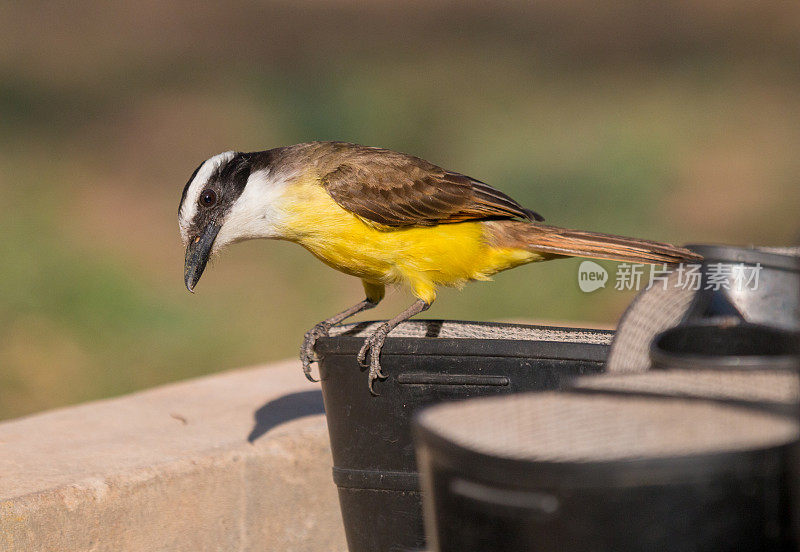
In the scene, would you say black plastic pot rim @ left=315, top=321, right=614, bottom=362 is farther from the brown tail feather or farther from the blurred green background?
the blurred green background

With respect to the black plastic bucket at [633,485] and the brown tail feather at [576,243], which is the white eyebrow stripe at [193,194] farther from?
the black plastic bucket at [633,485]

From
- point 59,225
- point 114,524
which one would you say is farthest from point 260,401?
point 59,225

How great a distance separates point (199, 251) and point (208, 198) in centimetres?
23

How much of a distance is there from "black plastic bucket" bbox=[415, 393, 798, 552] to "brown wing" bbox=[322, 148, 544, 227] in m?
2.18

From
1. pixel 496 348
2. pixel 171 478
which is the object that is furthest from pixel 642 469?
pixel 171 478

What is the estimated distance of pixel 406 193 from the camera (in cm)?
424

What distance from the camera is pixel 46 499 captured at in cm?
328

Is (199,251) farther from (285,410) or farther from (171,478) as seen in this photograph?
(171,478)

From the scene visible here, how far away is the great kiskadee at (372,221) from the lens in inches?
161

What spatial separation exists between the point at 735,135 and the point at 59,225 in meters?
10.2

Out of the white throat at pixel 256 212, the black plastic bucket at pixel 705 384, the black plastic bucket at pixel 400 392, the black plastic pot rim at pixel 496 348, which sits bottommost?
the black plastic bucket at pixel 400 392

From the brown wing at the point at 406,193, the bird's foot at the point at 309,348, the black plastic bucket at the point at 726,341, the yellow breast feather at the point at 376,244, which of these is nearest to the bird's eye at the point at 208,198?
the yellow breast feather at the point at 376,244

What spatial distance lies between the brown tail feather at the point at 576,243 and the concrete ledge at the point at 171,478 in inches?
44.7

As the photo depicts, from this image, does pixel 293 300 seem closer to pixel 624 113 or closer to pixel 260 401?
pixel 260 401
